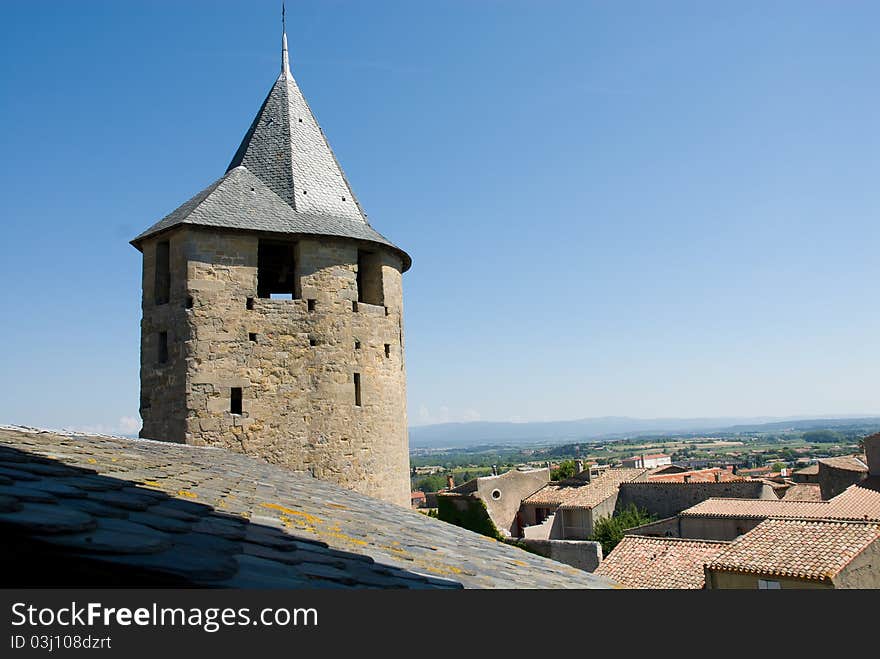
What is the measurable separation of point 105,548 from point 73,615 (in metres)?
0.36

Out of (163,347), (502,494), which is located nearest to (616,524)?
(502,494)

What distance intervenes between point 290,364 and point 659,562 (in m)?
14.0

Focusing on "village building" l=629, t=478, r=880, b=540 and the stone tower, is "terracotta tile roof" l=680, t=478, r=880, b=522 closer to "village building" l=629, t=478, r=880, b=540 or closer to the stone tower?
"village building" l=629, t=478, r=880, b=540

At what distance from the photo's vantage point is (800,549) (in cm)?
1495

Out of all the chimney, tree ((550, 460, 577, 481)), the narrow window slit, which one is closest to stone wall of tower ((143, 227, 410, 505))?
the narrow window slit

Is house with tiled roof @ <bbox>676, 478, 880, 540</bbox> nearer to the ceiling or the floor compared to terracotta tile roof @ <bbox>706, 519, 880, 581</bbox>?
nearer to the floor

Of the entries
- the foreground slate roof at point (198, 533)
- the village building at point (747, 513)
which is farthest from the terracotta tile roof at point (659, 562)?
the foreground slate roof at point (198, 533)

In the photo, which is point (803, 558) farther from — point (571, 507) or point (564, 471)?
point (564, 471)

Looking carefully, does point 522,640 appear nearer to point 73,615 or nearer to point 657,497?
point 73,615

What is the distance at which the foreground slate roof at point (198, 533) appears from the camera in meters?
2.45

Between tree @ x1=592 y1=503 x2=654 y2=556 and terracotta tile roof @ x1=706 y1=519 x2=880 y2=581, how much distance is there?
14.8m

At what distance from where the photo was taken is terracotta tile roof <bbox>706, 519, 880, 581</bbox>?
13904 mm

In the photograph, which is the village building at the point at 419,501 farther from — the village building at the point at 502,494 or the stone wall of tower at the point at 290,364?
the stone wall of tower at the point at 290,364

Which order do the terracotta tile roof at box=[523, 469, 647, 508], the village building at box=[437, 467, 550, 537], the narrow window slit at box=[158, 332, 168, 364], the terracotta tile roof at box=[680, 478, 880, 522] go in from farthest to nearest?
the terracotta tile roof at box=[523, 469, 647, 508]
the village building at box=[437, 467, 550, 537]
the terracotta tile roof at box=[680, 478, 880, 522]
the narrow window slit at box=[158, 332, 168, 364]
